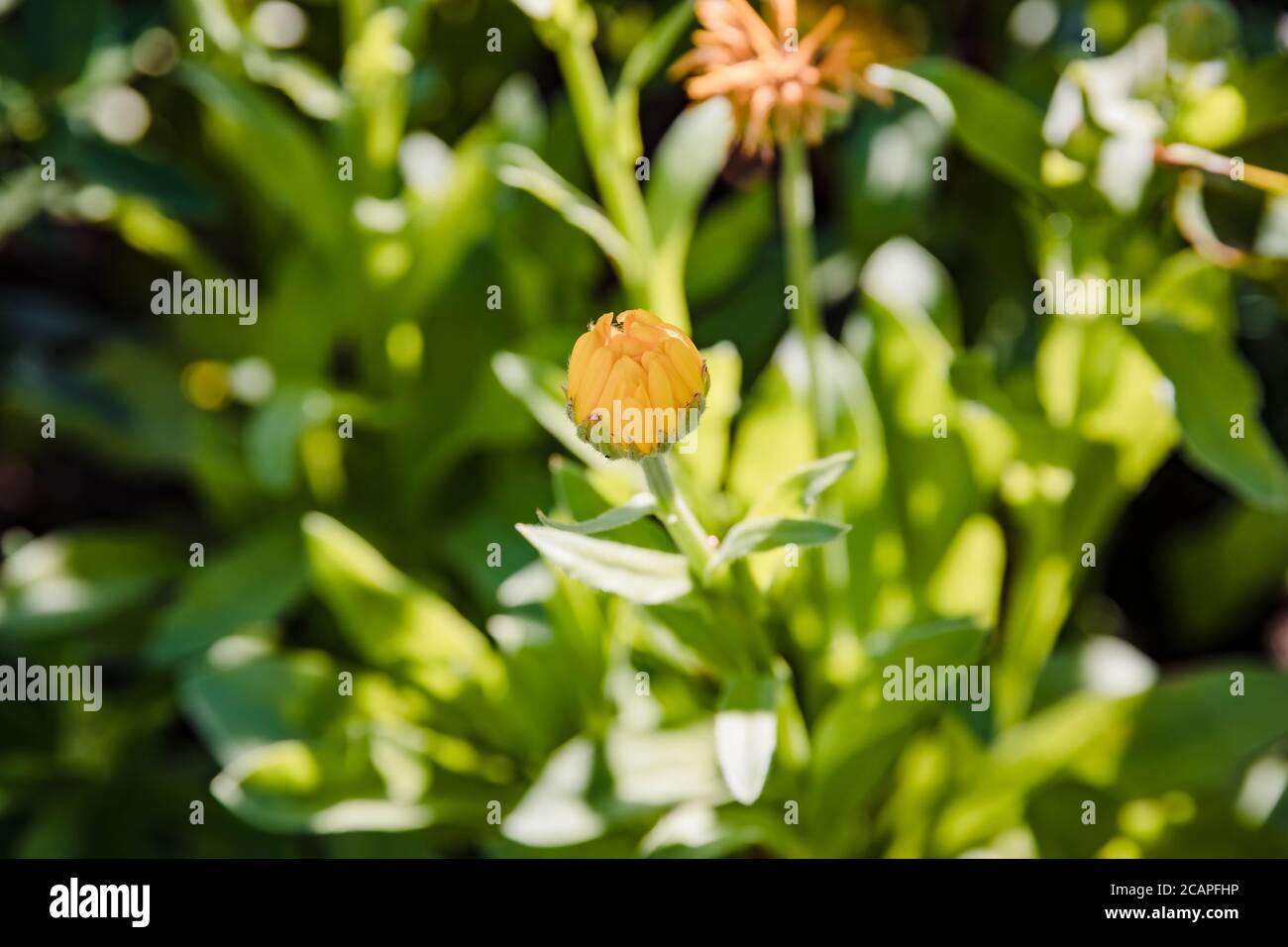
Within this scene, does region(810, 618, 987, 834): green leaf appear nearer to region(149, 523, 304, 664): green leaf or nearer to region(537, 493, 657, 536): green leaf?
region(537, 493, 657, 536): green leaf

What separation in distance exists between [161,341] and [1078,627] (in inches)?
45.3

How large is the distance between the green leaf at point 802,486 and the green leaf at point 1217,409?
1.03ft

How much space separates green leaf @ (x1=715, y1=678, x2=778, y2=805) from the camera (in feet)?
2.75

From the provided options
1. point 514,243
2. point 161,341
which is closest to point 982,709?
point 514,243

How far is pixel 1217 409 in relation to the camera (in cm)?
101

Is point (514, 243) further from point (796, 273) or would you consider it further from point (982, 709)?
point (982, 709)

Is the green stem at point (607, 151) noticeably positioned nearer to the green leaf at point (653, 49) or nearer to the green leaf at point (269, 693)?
the green leaf at point (653, 49)

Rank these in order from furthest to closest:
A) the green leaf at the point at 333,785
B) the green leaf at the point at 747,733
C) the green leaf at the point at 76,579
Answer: the green leaf at the point at 76,579
the green leaf at the point at 333,785
the green leaf at the point at 747,733

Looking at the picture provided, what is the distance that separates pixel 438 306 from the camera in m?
1.40

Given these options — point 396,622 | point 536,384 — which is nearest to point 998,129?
point 536,384

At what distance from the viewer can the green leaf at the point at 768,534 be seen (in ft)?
2.64

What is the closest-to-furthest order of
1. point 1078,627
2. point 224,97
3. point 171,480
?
point 224,97 → point 1078,627 → point 171,480

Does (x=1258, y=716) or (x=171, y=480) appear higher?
(x=171, y=480)

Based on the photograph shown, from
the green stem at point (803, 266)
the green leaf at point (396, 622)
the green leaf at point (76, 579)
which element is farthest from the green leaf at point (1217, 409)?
the green leaf at point (76, 579)
